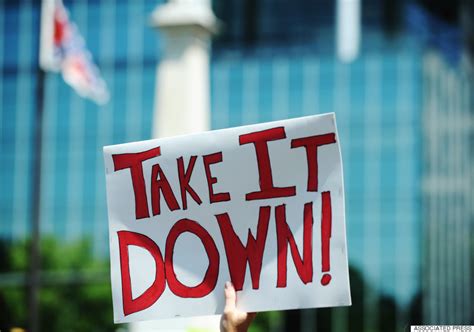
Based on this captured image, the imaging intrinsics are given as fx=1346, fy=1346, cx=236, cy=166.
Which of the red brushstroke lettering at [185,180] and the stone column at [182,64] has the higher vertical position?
the stone column at [182,64]

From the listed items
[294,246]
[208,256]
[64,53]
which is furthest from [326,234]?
[64,53]

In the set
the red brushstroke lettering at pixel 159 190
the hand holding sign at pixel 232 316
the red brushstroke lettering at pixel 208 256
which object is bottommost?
the hand holding sign at pixel 232 316

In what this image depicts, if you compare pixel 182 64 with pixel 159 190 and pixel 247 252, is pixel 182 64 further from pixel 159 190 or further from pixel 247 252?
pixel 247 252

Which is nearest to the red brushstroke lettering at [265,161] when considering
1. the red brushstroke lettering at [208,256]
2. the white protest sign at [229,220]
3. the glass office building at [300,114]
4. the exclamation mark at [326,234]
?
the white protest sign at [229,220]

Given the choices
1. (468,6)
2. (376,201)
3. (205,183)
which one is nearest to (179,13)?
(205,183)

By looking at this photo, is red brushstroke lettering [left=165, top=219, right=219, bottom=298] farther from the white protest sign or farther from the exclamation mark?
the exclamation mark

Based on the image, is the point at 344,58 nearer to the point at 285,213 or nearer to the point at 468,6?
the point at 468,6

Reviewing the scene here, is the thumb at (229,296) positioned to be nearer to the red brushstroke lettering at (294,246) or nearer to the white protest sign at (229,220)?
the white protest sign at (229,220)

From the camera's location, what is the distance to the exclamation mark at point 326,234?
3977 mm

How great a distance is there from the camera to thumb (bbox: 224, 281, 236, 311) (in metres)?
4.07

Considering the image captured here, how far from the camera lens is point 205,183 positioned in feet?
13.9

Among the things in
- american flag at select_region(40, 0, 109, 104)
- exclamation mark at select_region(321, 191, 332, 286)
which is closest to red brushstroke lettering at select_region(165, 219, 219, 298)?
exclamation mark at select_region(321, 191, 332, 286)

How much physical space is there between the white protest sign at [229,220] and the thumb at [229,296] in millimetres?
24

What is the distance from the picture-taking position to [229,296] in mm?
4090
